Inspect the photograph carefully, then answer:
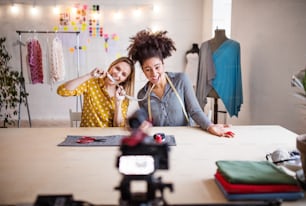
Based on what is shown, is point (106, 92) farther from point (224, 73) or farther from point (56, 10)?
point (56, 10)

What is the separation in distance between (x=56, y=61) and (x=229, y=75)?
2286 mm

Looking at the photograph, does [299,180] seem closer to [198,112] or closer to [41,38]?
[198,112]

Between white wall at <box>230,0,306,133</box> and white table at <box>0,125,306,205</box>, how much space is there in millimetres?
563

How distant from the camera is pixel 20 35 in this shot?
13.9 feet

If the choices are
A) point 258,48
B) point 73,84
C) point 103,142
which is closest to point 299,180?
point 103,142

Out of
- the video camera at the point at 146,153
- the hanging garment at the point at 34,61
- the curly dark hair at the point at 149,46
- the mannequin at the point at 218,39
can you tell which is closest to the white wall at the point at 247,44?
the mannequin at the point at 218,39

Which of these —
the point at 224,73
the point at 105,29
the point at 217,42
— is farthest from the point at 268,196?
the point at 105,29

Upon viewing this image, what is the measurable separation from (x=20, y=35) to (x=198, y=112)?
339cm

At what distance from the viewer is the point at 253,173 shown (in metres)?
0.87

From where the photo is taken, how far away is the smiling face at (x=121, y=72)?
1813mm

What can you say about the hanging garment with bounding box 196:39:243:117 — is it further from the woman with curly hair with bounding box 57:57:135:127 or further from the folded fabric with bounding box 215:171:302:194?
the folded fabric with bounding box 215:171:302:194

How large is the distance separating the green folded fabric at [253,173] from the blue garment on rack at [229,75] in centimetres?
205

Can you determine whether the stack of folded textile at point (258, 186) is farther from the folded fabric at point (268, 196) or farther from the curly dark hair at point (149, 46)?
the curly dark hair at point (149, 46)

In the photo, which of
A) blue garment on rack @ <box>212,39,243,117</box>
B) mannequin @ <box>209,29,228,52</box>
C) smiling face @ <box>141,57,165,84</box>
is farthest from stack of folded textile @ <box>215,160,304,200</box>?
mannequin @ <box>209,29,228,52</box>
